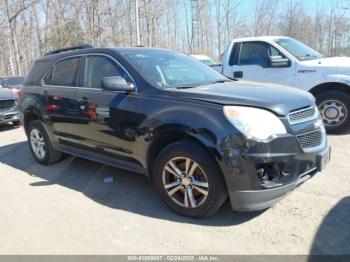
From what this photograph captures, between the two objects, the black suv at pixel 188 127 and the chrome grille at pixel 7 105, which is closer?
the black suv at pixel 188 127

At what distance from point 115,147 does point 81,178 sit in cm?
118

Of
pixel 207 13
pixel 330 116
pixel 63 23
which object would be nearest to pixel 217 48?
pixel 207 13

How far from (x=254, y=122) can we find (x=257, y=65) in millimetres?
4405

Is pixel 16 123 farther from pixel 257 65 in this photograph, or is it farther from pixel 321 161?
pixel 321 161

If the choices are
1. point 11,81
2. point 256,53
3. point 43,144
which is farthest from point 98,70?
point 11,81

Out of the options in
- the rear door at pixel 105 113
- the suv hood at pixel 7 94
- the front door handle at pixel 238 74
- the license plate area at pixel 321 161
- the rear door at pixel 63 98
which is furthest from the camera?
the suv hood at pixel 7 94

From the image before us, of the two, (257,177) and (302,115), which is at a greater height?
(302,115)

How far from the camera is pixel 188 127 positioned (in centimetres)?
332

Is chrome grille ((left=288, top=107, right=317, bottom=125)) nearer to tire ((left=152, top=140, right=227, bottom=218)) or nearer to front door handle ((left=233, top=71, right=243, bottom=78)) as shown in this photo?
tire ((left=152, top=140, right=227, bottom=218))

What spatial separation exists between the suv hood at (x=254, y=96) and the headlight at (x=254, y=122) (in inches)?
2.7

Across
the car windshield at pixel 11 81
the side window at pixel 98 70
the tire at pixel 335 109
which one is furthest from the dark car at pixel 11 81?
the tire at pixel 335 109

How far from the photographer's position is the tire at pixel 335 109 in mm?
6289

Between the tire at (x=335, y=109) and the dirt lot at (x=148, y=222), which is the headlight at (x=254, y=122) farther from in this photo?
the tire at (x=335, y=109)

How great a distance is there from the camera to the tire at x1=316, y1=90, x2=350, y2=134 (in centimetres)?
629
